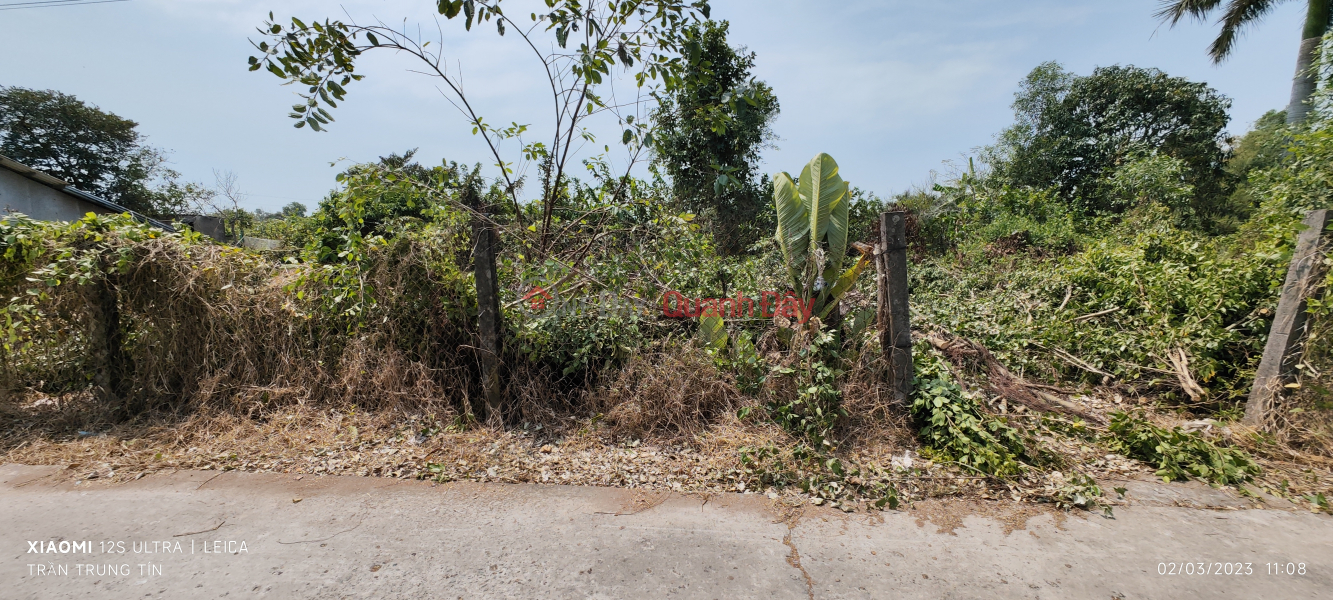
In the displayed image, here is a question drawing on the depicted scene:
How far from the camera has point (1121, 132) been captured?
15.3 meters

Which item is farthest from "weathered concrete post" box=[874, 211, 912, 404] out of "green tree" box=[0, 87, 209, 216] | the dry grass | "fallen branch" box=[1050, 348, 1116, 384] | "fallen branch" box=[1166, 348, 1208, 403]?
"green tree" box=[0, 87, 209, 216]

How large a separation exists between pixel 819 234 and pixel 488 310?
2769 millimetres

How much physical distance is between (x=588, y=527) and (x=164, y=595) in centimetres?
192

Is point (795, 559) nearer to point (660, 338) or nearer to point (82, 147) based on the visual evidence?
point (660, 338)

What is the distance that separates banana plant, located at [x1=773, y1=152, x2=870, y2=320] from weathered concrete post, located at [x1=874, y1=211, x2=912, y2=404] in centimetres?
34

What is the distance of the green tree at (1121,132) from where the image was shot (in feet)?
50.0

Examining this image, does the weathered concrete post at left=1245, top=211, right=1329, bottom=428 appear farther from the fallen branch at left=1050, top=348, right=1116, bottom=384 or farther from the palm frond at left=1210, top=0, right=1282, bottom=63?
the palm frond at left=1210, top=0, right=1282, bottom=63

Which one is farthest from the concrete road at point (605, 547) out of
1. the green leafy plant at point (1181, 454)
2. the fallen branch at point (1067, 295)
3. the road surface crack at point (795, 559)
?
the fallen branch at point (1067, 295)

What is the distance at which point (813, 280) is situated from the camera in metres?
4.22

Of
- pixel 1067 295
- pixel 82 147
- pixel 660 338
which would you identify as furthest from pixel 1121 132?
pixel 82 147

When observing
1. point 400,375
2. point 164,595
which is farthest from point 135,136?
point 164,595

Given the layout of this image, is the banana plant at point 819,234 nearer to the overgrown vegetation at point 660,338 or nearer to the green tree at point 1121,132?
the overgrown vegetation at point 660,338

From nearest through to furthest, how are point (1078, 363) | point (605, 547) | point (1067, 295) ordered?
point (605, 547), point (1078, 363), point (1067, 295)

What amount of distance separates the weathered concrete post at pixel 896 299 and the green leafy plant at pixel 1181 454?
58.3 inches
